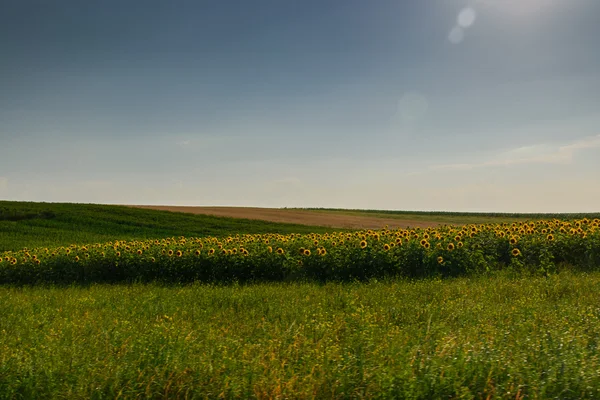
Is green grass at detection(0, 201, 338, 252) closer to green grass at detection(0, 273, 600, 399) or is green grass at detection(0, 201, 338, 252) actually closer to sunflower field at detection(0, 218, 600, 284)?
sunflower field at detection(0, 218, 600, 284)

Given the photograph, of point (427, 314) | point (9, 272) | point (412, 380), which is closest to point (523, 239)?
point (427, 314)

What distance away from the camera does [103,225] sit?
32375 millimetres

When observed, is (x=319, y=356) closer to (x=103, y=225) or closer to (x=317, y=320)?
(x=317, y=320)

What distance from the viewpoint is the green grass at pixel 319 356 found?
3268mm

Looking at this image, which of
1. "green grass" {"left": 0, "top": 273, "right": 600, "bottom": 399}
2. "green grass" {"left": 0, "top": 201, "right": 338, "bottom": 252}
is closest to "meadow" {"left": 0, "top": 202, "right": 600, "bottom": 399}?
"green grass" {"left": 0, "top": 273, "right": 600, "bottom": 399}

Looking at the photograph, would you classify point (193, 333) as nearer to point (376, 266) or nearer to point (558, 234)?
point (376, 266)

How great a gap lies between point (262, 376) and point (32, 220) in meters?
33.9

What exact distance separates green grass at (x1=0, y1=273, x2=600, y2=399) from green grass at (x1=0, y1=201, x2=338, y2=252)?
20550 millimetres

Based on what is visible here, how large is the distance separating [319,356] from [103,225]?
31303mm

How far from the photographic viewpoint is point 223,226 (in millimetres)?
33250

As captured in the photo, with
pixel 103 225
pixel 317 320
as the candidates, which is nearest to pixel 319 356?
pixel 317 320

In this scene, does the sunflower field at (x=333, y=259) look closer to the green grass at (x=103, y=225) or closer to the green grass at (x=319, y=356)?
the green grass at (x=319, y=356)

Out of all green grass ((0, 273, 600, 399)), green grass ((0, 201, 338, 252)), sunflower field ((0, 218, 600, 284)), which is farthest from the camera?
green grass ((0, 201, 338, 252))

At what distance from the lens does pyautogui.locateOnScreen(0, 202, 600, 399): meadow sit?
334 cm
